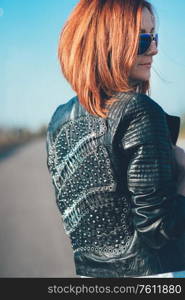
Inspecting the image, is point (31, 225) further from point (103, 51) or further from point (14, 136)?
point (103, 51)

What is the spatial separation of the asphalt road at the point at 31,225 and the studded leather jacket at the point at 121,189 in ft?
2.06

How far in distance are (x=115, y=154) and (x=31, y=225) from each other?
962 millimetres

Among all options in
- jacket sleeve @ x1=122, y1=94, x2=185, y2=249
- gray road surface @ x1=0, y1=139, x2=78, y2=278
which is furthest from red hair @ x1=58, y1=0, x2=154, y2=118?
gray road surface @ x1=0, y1=139, x2=78, y2=278

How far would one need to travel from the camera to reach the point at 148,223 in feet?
4.10

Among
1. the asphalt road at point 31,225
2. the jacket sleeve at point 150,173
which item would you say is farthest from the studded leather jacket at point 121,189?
the asphalt road at point 31,225

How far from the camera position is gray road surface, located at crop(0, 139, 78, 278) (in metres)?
2.07

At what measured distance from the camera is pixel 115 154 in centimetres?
127

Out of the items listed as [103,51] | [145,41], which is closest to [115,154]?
[103,51]

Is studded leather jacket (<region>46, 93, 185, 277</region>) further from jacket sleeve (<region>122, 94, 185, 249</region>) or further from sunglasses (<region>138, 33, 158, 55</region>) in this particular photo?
sunglasses (<region>138, 33, 158, 55</region>)

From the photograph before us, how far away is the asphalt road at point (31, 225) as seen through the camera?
6.80 feet

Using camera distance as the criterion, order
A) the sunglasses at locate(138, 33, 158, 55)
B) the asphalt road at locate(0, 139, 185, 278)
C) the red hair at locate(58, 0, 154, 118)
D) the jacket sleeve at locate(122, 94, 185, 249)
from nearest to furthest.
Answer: the jacket sleeve at locate(122, 94, 185, 249) < the red hair at locate(58, 0, 154, 118) < the sunglasses at locate(138, 33, 158, 55) < the asphalt road at locate(0, 139, 185, 278)

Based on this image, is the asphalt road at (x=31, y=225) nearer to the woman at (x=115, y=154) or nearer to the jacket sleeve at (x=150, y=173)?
the woman at (x=115, y=154)

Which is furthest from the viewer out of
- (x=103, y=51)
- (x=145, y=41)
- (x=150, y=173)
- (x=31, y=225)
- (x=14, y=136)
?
(x=14, y=136)

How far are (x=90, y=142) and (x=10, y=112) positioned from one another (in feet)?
2.91
